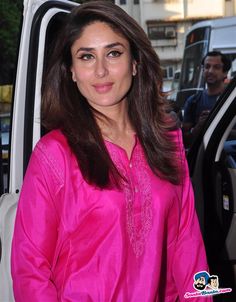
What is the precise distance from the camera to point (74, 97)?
151cm

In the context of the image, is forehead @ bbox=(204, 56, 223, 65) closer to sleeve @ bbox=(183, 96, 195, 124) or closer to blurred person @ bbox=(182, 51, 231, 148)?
blurred person @ bbox=(182, 51, 231, 148)

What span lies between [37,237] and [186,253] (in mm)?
495

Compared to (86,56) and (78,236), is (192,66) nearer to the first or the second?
(86,56)

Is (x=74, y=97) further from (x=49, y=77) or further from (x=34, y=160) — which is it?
(x=34, y=160)

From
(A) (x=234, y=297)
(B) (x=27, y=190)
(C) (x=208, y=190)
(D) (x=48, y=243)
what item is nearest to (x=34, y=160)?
(B) (x=27, y=190)

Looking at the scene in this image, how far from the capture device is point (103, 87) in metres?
1.45

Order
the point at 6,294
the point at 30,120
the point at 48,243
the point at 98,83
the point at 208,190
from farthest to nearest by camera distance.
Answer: the point at 208,190 < the point at 30,120 < the point at 6,294 < the point at 98,83 < the point at 48,243

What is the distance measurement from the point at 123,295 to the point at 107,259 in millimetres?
115

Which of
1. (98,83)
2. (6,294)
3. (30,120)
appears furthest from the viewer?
(30,120)

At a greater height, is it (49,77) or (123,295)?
(49,77)

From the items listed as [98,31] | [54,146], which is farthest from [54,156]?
[98,31]

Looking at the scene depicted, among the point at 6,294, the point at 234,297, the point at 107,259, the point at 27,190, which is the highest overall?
the point at 27,190

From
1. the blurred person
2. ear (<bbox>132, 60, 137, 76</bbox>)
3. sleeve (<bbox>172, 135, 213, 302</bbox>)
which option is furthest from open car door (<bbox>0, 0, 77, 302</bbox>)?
the blurred person

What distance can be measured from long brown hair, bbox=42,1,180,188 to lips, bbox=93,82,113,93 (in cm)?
8
